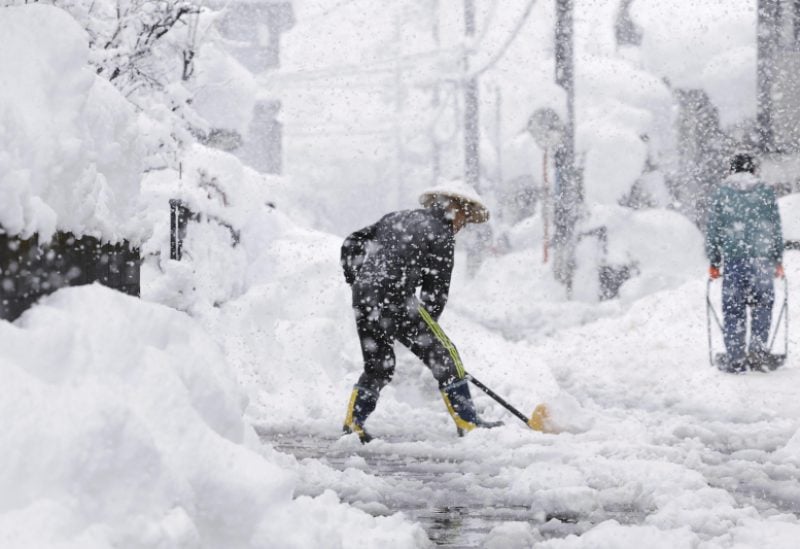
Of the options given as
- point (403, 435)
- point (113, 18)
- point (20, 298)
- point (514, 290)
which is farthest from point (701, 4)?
point (20, 298)

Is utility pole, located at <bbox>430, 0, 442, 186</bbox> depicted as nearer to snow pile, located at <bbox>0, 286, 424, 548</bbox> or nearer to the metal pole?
the metal pole

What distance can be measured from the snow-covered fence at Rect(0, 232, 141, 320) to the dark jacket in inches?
99.6

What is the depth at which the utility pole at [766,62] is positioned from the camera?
652 inches

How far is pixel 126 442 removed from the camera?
2.73m

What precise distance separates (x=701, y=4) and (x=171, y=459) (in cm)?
2437

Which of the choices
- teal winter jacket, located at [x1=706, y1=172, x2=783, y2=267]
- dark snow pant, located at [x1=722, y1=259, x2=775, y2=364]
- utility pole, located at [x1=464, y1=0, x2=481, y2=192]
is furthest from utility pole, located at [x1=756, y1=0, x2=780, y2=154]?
utility pole, located at [x1=464, y1=0, x2=481, y2=192]

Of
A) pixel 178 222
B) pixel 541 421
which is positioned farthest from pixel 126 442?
pixel 178 222

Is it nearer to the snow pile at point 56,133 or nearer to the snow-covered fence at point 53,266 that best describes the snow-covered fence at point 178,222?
the snow-covered fence at point 53,266

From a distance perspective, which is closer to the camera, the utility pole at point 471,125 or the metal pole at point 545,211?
the metal pole at point 545,211

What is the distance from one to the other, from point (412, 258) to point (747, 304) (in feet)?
15.9

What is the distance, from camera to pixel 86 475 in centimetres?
261

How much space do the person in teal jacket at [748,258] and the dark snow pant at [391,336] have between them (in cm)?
437

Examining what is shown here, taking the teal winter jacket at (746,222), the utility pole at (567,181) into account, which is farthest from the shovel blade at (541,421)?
the utility pole at (567,181)

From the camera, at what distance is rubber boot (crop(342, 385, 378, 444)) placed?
664cm
